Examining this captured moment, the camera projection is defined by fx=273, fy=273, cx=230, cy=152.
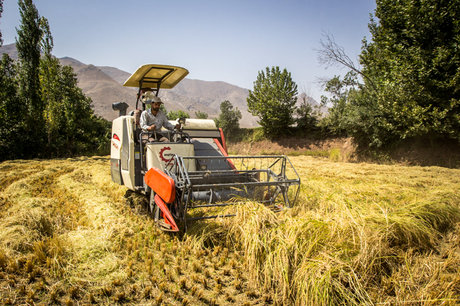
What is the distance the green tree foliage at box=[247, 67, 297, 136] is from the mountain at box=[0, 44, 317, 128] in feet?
217

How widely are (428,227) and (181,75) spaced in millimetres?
5489

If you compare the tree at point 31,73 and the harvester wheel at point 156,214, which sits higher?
the tree at point 31,73

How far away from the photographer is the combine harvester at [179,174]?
3689mm

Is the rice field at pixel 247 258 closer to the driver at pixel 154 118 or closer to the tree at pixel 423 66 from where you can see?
the driver at pixel 154 118

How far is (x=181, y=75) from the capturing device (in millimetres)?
6449

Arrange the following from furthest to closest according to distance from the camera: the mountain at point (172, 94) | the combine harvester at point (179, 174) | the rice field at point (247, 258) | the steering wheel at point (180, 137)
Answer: the mountain at point (172, 94), the steering wheel at point (180, 137), the combine harvester at point (179, 174), the rice field at point (247, 258)

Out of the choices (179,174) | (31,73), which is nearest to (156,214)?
(179,174)

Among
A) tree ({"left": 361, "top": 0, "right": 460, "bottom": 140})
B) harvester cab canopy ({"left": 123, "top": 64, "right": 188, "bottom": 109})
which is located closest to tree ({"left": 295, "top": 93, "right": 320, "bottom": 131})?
tree ({"left": 361, "top": 0, "right": 460, "bottom": 140})

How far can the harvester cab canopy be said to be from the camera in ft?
19.0

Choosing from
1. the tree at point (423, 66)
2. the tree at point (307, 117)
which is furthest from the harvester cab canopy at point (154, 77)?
the tree at point (307, 117)

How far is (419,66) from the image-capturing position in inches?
458

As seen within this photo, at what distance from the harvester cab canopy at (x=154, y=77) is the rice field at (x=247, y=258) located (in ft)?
10.3

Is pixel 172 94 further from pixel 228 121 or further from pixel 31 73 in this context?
pixel 31 73

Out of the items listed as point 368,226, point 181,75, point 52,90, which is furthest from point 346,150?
point 52,90
